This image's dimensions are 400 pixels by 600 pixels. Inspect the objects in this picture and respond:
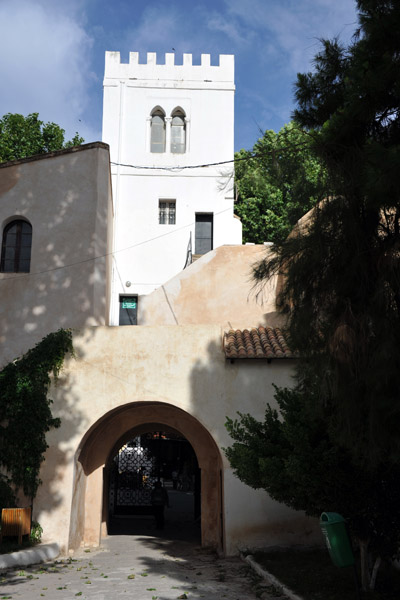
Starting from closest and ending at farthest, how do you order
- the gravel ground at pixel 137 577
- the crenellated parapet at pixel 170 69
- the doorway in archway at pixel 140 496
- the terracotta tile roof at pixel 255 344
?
1. the gravel ground at pixel 137 577
2. the terracotta tile roof at pixel 255 344
3. the doorway in archway at pixel 140 496
4. the crenellated parapet at pixel 170 69

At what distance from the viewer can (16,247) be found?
54.6ft

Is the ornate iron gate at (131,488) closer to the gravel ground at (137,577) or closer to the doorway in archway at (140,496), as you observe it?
the doorway in archway at (140,496)

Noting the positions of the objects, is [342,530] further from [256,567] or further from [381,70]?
[381,70]

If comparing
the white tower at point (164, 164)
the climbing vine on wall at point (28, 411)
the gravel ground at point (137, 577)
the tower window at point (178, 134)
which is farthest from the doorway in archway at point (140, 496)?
the tower window at point (178, 134)

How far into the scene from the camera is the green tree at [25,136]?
28.8 meters

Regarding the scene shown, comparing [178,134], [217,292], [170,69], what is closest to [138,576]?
[217,292]

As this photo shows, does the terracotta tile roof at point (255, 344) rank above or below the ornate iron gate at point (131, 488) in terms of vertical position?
above

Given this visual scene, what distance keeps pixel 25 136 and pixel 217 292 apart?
14.8 m

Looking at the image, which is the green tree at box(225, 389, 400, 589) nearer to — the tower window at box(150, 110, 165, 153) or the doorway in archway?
the doorway in archway

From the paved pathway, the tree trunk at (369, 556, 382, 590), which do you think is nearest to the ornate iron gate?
the paved pathway

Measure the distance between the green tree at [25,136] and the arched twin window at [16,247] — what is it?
12800 mm

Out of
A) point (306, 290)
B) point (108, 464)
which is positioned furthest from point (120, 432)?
point (306, 290)

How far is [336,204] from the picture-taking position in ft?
23.0

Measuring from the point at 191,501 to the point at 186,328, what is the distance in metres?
19.0
